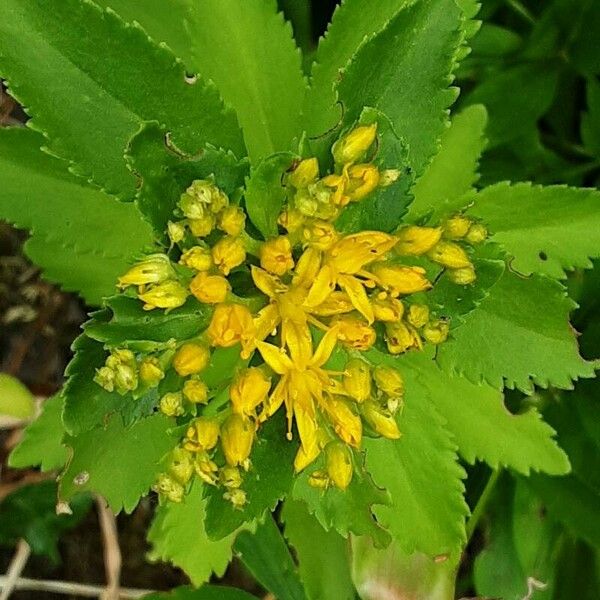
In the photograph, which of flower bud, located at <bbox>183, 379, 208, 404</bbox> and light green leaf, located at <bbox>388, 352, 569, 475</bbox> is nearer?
flower bud, located at <bbox>183, 379, 208, 404</bbox>

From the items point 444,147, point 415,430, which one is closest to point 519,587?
point 415,430

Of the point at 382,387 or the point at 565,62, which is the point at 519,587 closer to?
the point at 382,387

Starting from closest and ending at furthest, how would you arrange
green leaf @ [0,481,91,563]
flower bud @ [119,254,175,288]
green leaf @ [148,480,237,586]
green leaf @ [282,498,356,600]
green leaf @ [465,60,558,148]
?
flower bud @ [119,254,175,288] < green leaf @ [148,480,237,586] < green leaf @ [282,498,356,600] < green leaf @ [465,60,558,148] < green leaf @ [0,481,91,563]

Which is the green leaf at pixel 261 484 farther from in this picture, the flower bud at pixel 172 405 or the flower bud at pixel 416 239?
the flower bud at pixel 416 239

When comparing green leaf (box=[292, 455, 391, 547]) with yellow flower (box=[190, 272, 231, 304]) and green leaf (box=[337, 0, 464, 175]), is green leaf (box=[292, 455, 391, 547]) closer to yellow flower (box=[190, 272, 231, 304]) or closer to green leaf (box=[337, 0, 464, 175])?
yellow flower (box=[190, 272, 231, 304])

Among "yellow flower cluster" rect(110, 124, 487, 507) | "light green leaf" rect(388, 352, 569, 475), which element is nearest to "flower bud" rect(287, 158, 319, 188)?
"yellow flower cluster" rect(110, 124, 487, 507)

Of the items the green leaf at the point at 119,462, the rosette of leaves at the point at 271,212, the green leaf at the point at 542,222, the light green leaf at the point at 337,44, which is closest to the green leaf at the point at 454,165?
the rosette of leaves at the point at 271,212
